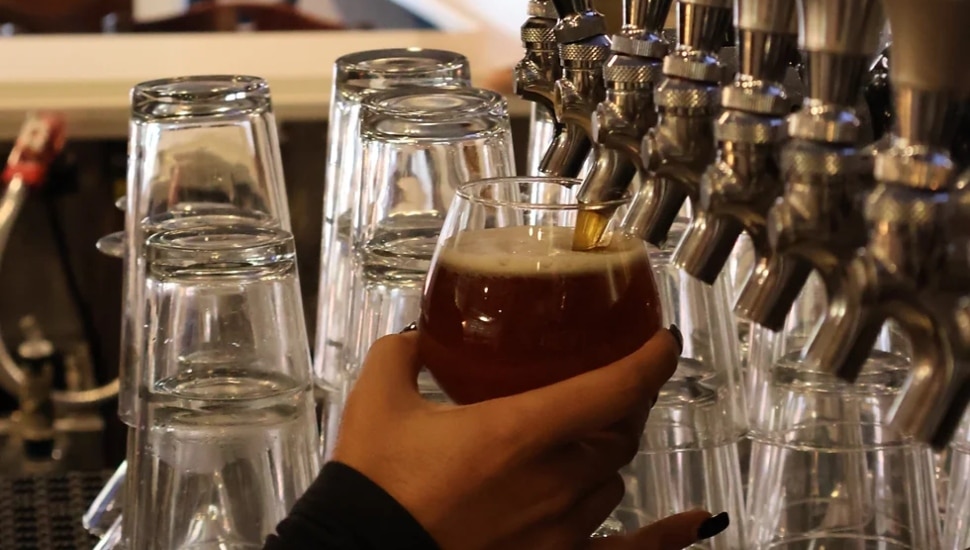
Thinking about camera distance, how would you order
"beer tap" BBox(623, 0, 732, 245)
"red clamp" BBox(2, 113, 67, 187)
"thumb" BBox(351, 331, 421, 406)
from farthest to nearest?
"red clamp" BBox(2, 113, 67, 187), "thumb" BBox(351, 331, 421, 406), "beer tap" BBox(623, 0, 732, 245)

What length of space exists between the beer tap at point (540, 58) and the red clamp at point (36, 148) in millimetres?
1305

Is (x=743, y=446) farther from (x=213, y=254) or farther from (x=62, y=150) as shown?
(x=62, y=150)

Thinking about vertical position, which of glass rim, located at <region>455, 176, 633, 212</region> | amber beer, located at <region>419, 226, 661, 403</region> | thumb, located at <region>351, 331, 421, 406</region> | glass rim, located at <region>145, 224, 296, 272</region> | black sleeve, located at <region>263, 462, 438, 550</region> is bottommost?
black sleeve, located at <region>263, 462, 438, 550</region>

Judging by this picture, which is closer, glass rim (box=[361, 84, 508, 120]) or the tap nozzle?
the tap nozzle

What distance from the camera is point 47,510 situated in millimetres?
1196

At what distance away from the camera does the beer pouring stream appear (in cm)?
48

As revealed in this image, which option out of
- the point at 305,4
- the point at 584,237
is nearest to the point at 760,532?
the point at 584,237

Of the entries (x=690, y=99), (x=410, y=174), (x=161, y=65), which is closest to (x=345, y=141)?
(x=410, y=174)

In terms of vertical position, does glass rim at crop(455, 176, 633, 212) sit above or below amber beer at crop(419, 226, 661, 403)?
above

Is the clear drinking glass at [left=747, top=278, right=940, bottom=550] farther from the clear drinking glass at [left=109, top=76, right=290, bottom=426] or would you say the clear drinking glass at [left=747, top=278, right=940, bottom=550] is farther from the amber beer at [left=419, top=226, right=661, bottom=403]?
the clear drinking glass at [left=109, top=76, right=290, bottom=426]

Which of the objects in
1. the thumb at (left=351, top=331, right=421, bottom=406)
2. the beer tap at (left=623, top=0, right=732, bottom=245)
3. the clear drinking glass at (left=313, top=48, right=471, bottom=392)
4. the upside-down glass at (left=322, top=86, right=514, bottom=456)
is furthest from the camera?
the clear drinking glass at (left=313, top=48, right=471, bottom=392)

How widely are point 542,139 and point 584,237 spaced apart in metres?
0.39

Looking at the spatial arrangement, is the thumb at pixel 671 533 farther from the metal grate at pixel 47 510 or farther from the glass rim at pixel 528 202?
the metal grate at pixel 47 510

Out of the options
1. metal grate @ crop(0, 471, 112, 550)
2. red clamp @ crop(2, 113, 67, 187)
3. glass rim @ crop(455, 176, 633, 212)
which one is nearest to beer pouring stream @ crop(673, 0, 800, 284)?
glass rim @ crop(455, 176, 633, 212)
